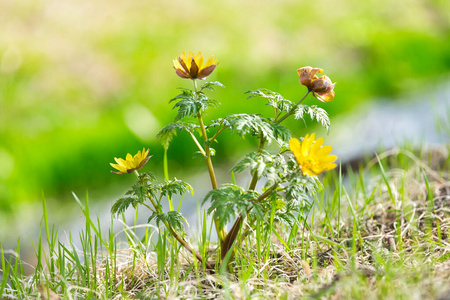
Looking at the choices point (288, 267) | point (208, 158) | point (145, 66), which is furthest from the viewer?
point (145, 66)

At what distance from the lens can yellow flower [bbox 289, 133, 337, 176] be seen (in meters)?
1.39

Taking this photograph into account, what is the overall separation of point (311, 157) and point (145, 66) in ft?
13.3

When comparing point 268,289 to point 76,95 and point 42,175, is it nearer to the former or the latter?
point 42,175

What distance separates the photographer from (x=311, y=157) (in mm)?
1421

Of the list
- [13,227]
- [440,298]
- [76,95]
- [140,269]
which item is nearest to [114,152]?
[13,227]

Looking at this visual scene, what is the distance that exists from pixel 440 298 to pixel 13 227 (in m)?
2.88

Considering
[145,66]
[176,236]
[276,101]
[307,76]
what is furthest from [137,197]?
[145,66]

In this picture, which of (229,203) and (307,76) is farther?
(307,76)

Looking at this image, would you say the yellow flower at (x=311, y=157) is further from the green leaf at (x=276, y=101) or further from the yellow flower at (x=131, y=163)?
the yellow flower at (x=131, y=163)

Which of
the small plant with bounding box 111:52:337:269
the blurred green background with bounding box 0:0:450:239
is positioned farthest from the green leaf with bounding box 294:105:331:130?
the blurred green background with bounding box 0:0:450:239

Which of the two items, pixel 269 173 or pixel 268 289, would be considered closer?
pixel 269 173

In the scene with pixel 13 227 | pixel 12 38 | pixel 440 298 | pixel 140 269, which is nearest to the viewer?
pixel 440 298

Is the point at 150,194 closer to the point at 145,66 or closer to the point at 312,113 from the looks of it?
the point at 312,113

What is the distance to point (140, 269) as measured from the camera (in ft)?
6.25
